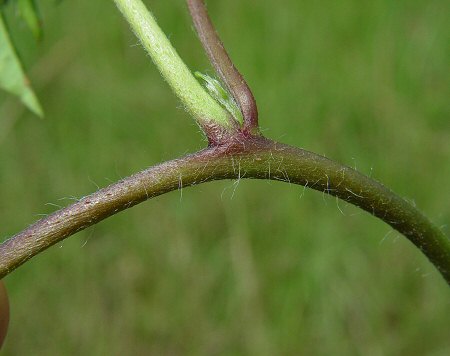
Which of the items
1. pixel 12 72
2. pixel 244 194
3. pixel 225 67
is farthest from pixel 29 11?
pixel 244 194

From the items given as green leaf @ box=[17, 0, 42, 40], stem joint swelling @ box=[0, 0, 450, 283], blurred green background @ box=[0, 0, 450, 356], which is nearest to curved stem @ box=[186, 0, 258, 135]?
stem joint swelling @ box=[0, 0, 450, 283]

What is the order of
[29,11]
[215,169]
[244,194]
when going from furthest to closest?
1. [244,194]
2. [29,11]
3. [215,169]

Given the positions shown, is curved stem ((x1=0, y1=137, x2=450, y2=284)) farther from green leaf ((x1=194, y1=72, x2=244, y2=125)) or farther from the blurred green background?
the blurred green background

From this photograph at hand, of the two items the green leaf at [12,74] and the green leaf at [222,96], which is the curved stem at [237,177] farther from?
the green leaf at [12,74]

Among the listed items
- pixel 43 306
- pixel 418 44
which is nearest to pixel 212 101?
pixel 43 306

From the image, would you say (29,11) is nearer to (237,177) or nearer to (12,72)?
(12,72)

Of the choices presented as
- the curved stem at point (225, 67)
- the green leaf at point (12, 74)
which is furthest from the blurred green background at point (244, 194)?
the curved stem at point (225, 67)

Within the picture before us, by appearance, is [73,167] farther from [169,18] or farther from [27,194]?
[169,18]
